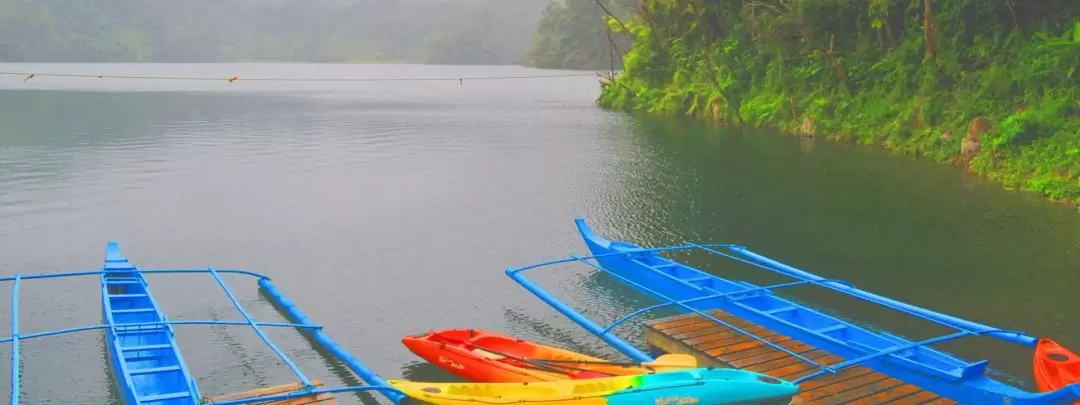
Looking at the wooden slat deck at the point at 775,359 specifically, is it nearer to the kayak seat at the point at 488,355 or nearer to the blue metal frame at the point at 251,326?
the kayak seat at the point at 488,355

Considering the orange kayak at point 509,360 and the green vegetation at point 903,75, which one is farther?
the green vegetation at point 903,75

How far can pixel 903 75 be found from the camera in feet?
128

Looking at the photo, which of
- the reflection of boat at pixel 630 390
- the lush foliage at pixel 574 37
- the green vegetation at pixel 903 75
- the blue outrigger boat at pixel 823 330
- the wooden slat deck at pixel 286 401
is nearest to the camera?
the reflection of boat at pixel 630 390

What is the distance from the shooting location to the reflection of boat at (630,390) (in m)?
10.7

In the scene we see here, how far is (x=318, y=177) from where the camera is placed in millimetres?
32594

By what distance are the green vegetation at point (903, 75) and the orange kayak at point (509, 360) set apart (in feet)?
65.1

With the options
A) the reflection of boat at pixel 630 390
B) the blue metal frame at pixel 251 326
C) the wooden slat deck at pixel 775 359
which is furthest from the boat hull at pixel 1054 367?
the blue metal frame at pixel 251 326

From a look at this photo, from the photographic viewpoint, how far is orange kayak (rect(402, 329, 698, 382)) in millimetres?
12062

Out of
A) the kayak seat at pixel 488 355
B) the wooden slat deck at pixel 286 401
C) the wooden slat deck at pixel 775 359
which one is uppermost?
the wooden slat deck at pixel 775 359

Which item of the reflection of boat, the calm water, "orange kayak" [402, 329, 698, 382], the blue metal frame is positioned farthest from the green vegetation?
the blue metal frame

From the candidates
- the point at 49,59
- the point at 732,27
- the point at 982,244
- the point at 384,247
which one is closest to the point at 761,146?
the point at 732,27

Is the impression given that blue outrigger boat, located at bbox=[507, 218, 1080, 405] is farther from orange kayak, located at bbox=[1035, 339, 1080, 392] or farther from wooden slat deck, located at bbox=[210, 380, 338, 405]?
wooden slat deck, located at bbox=[210, 380, 338, 405]

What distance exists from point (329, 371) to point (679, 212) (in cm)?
1417

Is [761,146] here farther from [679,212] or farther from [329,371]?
[329,371]
